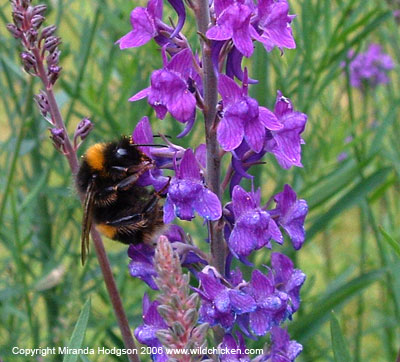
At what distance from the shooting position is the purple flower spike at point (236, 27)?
Result: 1.06m

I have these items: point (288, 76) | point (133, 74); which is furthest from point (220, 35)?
point (133, 74)

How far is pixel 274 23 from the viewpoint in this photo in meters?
1.17

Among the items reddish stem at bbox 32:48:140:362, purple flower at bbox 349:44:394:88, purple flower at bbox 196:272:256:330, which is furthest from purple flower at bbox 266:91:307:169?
purple flower at bbox 349:44:394:88

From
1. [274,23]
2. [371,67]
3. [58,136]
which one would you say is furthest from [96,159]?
[371,67]

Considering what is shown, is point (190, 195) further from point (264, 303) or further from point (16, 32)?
point (16, 32)

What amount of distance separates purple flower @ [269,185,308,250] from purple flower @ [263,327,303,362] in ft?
0.50

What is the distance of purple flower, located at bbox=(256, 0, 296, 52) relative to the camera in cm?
116

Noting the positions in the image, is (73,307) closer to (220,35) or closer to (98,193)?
(98,193)

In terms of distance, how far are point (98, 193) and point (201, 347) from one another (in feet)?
1.87

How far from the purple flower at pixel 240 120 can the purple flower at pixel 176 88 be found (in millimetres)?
54

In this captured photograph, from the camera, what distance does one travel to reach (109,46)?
7.64 feet

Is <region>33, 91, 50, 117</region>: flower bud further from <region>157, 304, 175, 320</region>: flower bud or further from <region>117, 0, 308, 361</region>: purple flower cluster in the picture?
<region>157, 304, 175, 320</region>: flower bud

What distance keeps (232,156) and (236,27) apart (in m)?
0.22

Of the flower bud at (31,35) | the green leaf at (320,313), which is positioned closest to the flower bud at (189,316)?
the flower bud at (31,35)
